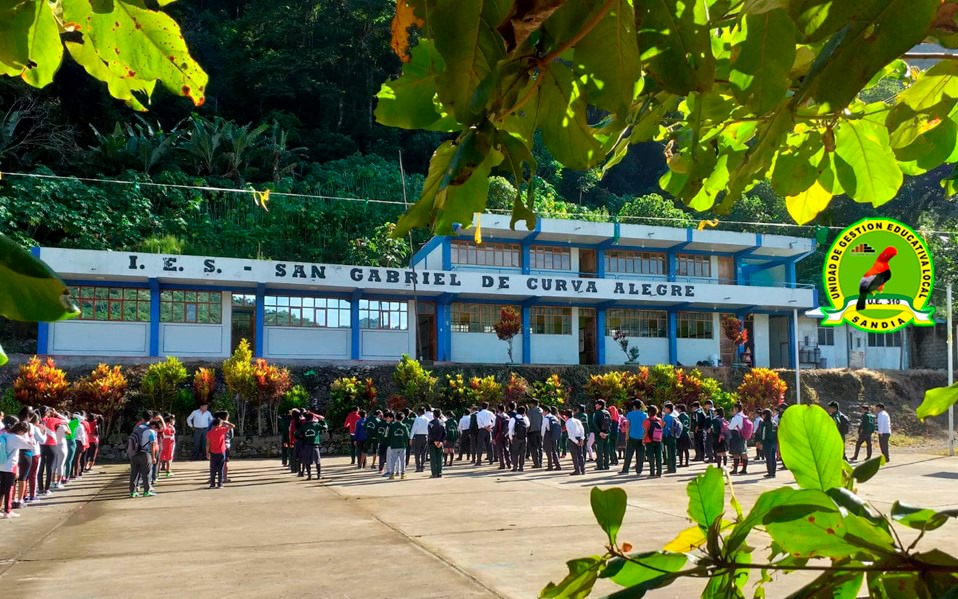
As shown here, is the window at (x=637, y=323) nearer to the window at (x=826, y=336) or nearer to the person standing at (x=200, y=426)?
the window at (x=826, y=336)

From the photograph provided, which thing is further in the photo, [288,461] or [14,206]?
[14,206]

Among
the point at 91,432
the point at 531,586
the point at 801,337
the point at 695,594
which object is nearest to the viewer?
the point at 695,594

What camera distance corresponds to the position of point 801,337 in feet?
112

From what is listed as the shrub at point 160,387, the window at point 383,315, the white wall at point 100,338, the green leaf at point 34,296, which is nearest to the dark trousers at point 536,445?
the shrub at point 160,387

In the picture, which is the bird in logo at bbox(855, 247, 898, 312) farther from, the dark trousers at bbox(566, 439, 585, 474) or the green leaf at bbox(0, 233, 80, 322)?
the green leaf at bbox(0, 233, 80, 322)

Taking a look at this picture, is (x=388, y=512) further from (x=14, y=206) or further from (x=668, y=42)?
(x=14, y=206)

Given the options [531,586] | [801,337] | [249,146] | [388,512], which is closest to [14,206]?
[249,146]

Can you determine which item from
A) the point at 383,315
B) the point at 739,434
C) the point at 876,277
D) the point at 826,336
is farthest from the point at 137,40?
the point at 826,336

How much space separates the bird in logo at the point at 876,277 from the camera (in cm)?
1171

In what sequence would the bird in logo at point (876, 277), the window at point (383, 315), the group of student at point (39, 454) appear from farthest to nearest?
the window at point (383, 315) < the bird in logo at point (876, 277) < the group of student at point (39, 454)

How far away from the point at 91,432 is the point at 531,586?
45.0 feet

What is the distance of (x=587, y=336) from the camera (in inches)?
1251

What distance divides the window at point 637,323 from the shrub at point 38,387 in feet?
62.2

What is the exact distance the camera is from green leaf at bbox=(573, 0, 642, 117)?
133 centimetres
